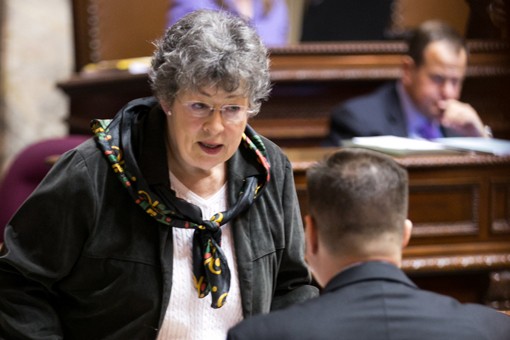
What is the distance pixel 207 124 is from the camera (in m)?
2.40

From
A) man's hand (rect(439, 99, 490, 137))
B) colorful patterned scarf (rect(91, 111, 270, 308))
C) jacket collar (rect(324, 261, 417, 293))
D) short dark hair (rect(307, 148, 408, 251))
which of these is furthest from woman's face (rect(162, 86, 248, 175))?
man's hand (rect(439, 99, 490, 137))

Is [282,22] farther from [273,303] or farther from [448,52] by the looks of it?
[273,303]

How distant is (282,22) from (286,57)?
0.76 feet

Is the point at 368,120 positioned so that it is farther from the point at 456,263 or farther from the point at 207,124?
the point at 207,124

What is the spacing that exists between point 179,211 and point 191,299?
23 cm

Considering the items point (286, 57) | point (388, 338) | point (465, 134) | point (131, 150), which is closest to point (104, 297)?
point (131, 150)

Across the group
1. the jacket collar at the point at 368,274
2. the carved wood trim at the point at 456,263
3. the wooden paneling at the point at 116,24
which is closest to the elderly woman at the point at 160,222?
the jacket collar at the point at 368,274

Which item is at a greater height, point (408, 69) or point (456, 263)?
point (408, 69)

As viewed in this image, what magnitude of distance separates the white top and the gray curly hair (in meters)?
0.29

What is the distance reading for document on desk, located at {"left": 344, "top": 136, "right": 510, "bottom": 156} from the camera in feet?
12.8

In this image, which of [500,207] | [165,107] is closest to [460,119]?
[500,207]

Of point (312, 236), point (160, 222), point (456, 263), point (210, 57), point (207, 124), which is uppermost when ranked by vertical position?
point (210, 57)

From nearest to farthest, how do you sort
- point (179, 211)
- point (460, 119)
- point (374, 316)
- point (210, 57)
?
point (374, 316), point (210, 57), point (179, 211), point (460, 119)

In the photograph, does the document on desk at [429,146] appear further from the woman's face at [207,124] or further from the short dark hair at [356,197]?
the short dark hair at [356,197]
